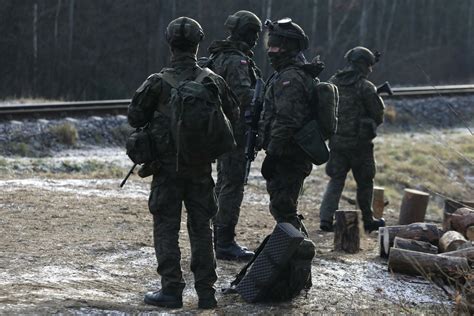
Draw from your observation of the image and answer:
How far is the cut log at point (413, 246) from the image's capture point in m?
9.62

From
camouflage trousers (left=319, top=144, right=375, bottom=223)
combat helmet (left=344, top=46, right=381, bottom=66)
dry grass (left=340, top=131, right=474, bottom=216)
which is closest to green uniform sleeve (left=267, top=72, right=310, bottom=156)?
combat helmet (left=344, top=46, right=381, bottom=66)

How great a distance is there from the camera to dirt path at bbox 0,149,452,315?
23.8ft

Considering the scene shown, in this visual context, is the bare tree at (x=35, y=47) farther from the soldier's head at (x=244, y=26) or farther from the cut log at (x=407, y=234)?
the soldier's head at (x=244, y=26)

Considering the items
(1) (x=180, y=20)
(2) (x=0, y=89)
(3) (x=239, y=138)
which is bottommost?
(2) (x=0, y=89)

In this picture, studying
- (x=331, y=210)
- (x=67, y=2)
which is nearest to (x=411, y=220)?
(x=331, y=210)

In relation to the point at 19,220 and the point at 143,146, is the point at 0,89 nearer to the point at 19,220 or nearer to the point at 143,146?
the point at 19,220

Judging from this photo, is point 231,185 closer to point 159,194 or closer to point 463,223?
point 159,194

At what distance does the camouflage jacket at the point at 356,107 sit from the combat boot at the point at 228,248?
291 cm

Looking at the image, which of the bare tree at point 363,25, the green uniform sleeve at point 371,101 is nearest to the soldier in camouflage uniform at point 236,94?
the green uniform sleeve at point 371,101

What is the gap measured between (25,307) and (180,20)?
254cm

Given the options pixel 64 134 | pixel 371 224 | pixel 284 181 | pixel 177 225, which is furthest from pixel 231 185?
pixel 64 134

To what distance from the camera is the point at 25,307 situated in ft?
21.4

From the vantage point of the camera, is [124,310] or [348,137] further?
[348,137]

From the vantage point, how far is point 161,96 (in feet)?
23.1
